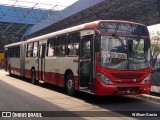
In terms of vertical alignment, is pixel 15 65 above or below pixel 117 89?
above

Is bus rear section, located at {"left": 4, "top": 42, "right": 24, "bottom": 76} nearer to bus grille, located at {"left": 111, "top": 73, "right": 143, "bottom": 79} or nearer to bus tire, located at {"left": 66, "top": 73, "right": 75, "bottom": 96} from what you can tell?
bus tire, located at {"left": 66, "top": 73, "right": 75, "bottom": 96}

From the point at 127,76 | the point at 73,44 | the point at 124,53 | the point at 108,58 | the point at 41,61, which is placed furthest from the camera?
the point at 41,61

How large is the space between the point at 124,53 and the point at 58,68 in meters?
4.56

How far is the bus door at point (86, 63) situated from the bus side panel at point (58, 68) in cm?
49

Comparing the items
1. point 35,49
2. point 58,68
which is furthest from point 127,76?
point 35,49

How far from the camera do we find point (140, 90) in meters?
12.4

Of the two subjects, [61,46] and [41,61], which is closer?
[61,46]

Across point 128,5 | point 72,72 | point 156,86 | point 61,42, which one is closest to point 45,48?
point 61,42

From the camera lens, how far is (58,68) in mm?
16062

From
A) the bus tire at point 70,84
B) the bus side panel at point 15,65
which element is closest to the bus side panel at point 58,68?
the bus tire at point 70,84

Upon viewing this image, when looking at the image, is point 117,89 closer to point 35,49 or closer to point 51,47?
point 51,47

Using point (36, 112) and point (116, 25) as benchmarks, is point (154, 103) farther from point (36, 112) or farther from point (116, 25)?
point (36, 112)

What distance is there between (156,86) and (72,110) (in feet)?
18.4

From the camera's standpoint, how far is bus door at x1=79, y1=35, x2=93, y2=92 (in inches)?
492
